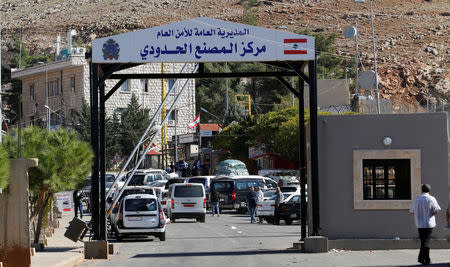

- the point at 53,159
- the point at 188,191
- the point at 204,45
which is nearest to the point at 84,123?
the point at 188,191

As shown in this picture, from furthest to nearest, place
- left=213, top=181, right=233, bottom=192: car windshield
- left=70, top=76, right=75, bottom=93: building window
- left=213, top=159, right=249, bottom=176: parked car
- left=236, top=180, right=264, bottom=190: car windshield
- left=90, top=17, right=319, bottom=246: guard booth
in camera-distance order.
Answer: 1. left=70, top=76, right=75, bottom=93: building window
2. left=213, top=159, right=249, bottom=176: parked car
3. left=236, top=180, right=264, bottom=190: car windshield
4. left=213, top=181, right=233, bottom=192: car windshield
5. left=90, top=17, right=319, bottom=246: guard booth

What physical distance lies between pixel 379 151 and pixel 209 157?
2355 inches

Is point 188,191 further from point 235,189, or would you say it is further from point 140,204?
point 140,204

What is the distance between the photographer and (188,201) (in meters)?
39.7

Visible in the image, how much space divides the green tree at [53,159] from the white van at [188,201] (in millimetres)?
14832

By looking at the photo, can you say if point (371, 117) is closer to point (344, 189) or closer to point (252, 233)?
point (344, 189)

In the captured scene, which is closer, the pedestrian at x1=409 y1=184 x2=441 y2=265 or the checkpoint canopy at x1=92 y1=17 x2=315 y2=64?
the pedestrian at x1=409 y1=184 x2=441 y2=265

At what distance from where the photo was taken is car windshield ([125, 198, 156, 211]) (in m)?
29.3

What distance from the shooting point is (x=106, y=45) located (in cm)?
2205

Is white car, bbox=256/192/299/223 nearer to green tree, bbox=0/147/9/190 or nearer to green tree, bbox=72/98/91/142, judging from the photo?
green tree, bbox=0/147/9/190

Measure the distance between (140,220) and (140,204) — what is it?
0.60 meters

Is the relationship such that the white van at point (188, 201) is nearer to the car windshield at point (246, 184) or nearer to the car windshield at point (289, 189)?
the car windshield at point (289, 189)

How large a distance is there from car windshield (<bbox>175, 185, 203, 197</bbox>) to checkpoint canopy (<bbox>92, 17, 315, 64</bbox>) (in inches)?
713

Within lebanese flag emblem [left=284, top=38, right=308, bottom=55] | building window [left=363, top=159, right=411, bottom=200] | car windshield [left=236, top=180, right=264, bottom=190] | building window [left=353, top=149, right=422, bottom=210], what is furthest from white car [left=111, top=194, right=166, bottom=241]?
car windshield [left=236, top=180, right=264, bottom=190]
